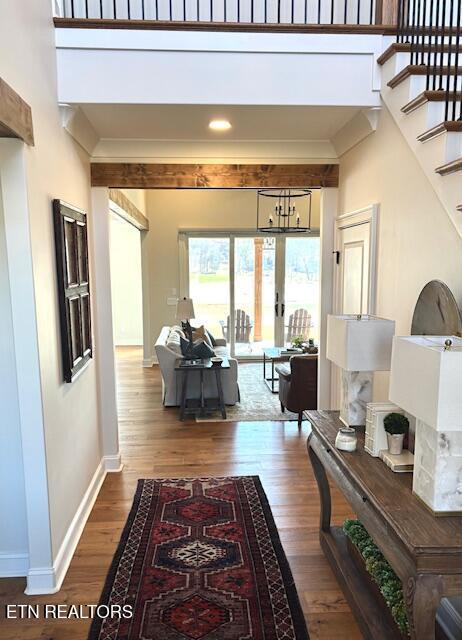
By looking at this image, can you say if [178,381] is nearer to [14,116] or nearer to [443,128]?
[14,116]

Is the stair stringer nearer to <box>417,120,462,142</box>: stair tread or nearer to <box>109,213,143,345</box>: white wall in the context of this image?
<box>417,120,462,142</box>: stair tread

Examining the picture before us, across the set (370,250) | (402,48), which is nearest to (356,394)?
(370,250)

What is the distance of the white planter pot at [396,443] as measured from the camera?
1.83 meters

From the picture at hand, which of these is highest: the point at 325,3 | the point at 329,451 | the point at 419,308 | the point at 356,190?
the point at 325,3

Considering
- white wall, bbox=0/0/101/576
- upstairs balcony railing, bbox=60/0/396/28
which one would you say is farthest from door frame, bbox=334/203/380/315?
white wall, bbox=0/0/101/576

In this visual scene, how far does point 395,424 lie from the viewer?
1850 millimetres

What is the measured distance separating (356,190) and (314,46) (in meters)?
1.01

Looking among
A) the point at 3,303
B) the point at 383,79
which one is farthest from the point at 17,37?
the point at 383,79

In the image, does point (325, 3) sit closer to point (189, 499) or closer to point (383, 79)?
point (383, 79)

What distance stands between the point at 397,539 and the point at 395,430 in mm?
510

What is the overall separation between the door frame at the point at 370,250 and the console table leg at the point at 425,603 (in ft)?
5.96

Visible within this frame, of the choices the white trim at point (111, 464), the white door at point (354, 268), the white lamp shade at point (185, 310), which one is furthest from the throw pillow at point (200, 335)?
the white door at point (354, 268)

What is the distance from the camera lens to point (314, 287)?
27.1 feet

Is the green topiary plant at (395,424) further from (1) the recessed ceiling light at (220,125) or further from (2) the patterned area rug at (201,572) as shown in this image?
(1) the recessed ceiling light at (220,125)
